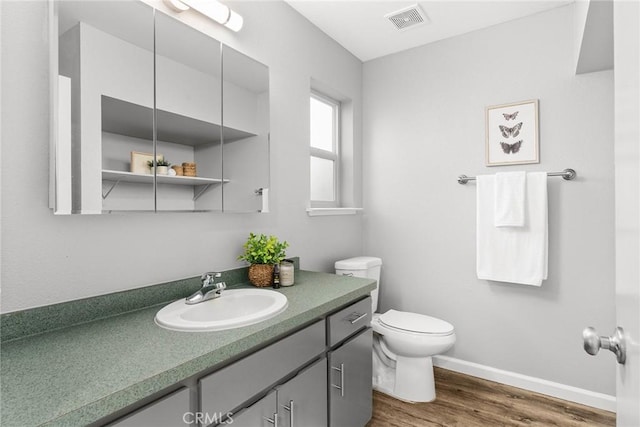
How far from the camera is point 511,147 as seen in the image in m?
2.24

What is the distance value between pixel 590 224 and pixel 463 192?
743mm

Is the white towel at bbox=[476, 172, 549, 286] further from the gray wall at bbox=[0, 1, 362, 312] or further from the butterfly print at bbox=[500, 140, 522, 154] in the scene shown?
the gray wall at bbox=[0, 1, 362, 312]

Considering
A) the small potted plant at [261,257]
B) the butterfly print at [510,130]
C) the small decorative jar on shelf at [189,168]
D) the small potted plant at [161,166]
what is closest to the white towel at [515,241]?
the butterfly print at [510,130]

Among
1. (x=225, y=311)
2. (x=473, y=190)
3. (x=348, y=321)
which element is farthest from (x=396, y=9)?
(x=225, y=311)

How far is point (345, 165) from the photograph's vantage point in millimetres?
2797

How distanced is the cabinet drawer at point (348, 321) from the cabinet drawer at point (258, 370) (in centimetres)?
8

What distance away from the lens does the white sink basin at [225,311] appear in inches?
42.1

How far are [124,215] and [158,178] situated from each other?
0.62 feet

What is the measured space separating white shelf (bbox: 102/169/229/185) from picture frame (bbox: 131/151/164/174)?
0.02m

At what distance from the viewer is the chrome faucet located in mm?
1310

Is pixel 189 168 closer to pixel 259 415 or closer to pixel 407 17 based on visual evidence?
pixel 259 415

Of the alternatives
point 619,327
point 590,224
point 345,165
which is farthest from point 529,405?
point 345,165

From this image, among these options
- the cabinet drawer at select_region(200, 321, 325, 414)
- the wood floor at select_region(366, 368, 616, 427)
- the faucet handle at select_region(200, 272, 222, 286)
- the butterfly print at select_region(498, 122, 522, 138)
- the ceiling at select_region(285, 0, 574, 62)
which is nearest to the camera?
the cabinet drawer at select_region(200, 321, 325, 414)

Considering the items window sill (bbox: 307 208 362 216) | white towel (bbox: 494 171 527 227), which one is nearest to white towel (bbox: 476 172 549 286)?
white towel (bbox: 494 171 527 227)
